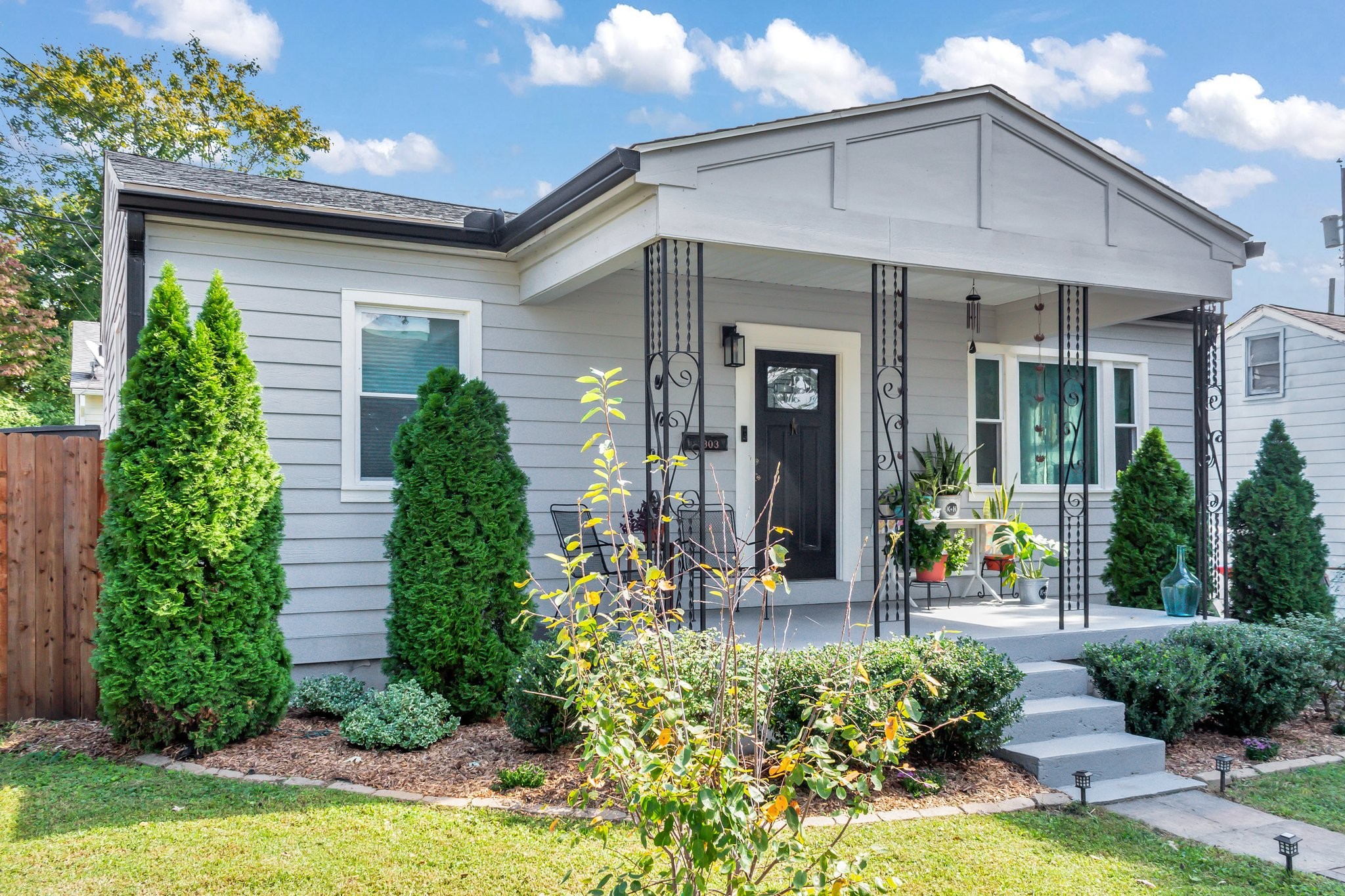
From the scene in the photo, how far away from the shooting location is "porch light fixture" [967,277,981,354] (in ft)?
24.6

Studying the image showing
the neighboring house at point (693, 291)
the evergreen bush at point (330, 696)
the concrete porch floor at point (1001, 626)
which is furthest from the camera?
the concrete porch floor at point (1001, 626)

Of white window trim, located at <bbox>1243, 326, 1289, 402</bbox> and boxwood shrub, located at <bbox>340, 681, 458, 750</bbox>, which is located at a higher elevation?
white window trim, located at <bbox>1243, 326, 1289, 402</bbox>

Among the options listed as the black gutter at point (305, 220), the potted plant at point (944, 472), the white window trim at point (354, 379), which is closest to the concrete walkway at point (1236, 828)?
the potted plant at point (944, 472)

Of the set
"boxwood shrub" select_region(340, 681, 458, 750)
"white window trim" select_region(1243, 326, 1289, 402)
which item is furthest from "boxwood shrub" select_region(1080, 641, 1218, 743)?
"white window trim" select_region(1243, 326, 1289, 402)

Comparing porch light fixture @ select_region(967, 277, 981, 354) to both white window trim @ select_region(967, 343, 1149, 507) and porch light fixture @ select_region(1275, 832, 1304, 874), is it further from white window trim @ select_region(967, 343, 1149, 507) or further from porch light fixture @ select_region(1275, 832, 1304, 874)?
porch light fixture @ select_region(1275, 832, 1304, 874)

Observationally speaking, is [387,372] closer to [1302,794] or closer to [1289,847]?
[1289,847]

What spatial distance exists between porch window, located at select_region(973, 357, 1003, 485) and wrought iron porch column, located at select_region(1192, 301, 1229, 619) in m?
1.75

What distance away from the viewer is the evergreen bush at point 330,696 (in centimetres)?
521

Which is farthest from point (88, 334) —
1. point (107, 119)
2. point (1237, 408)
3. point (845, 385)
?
point (1237, 408)

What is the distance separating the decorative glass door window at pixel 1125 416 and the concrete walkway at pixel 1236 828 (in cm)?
521

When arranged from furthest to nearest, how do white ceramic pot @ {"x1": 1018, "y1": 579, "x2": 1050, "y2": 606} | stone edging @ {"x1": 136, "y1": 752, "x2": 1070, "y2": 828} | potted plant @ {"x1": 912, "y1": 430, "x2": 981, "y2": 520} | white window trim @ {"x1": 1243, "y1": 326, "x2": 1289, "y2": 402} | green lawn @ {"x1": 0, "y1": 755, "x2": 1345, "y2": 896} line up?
white window trim @ {"x1": 1243, "y1": 326, "x2": 1289, "y2": 402} → potted plant @ {"x1": 912, "y1": 430, "x2": 981, "y2": 520} → white ceramic pot @ {"x1": 1018, "y1": 579, "x2": 1050, "y2": 606} → stone edging @ {"x1": 136, "y1": 752, "x2": 1070, "y2": 828} → green lawn @ {"x1": 0, "y1": 755, "x2": 1345, "y2": 896}

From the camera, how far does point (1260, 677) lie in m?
5.14

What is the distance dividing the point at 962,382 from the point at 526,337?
4.06 meters

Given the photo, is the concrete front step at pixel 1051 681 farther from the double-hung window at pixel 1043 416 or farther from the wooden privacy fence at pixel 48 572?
the wooden privacy fence at pixel 48 572
